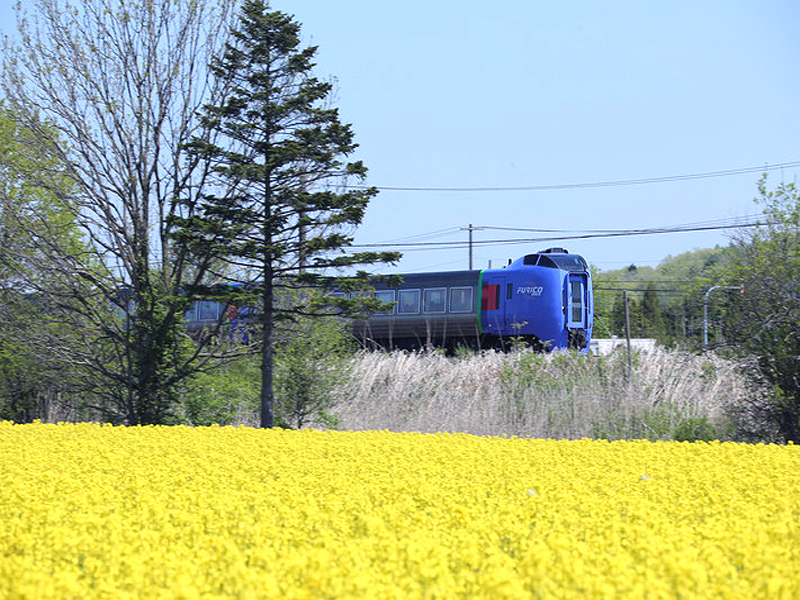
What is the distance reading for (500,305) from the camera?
27438 mm

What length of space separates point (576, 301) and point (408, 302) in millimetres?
5282

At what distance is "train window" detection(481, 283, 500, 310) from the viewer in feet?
90.3

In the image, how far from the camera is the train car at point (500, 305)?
26.7 m

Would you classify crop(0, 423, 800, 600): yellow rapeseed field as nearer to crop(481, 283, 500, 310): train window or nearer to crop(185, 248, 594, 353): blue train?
crop(185, 248, 594, 353): blue train

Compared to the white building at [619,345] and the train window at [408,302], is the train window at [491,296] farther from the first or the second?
the white building at [619,345]

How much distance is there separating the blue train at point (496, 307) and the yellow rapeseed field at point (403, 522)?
17.4 metres

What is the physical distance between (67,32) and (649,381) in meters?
11.0

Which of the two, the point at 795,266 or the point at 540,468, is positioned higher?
the point at 795,266

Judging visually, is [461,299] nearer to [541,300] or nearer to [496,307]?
[496,307]

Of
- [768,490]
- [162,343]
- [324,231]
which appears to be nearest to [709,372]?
[324,231]

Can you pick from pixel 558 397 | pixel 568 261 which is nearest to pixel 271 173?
pixel 558 397

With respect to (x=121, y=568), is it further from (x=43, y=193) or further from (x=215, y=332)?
(x=43, y=193)

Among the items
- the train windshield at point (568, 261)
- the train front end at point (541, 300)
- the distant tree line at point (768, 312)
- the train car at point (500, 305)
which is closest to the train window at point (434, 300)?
the train car at point (500, 305)

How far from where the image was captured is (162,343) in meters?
15.2
